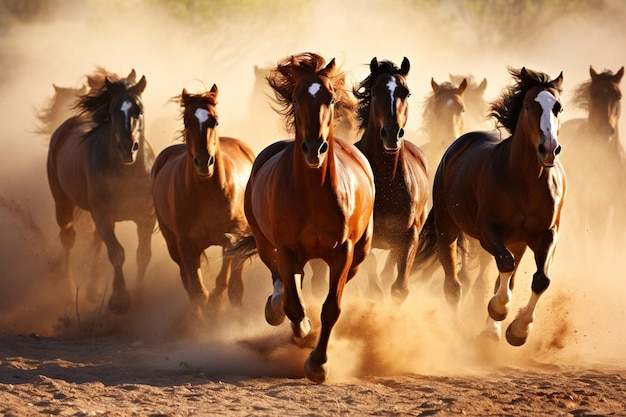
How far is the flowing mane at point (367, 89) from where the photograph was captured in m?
9.22

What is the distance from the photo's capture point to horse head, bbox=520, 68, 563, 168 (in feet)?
25.5

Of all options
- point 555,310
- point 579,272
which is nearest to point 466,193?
point 555,310

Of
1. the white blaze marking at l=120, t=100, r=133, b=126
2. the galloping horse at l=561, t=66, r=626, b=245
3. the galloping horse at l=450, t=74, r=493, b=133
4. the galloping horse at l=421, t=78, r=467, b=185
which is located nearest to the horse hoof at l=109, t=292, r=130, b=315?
the white blaze marking at l=120, t=100, r=133, b=126

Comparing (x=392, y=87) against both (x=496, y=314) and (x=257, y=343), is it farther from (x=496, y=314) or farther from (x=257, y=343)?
(x=257, y=343)

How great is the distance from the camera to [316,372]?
7.23 m

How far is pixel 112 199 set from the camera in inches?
445

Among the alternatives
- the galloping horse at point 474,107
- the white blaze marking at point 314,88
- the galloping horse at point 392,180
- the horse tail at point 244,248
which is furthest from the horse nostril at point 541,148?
the galloping horse at point 474,107

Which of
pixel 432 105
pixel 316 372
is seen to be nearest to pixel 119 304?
pixel 316 372

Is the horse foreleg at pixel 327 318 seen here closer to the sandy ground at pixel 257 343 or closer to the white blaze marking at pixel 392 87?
the sandy ground at pixel 257 343

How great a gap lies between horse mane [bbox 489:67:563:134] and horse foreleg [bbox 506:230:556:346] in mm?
1021

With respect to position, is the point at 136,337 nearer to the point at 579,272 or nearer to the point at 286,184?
the point at 286,184

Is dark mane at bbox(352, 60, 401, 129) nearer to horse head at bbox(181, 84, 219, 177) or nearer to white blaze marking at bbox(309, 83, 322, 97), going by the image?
horse head at bbox(181, 84, 219, 177)

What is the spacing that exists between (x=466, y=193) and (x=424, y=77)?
58.7ft

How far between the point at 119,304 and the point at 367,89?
3394 mm
